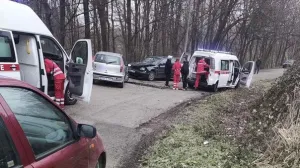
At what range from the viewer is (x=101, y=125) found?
8.31 metres

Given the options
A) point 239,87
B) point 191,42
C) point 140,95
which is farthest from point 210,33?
point 140,95

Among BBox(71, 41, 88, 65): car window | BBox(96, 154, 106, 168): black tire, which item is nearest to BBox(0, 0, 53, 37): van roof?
BBox(71, 41, 88, 65): car window

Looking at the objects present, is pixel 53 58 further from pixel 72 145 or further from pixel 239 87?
pixel 239 87

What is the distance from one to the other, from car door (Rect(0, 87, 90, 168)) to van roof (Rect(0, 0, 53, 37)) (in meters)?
5.15

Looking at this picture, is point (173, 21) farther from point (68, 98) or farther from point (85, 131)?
point (85, 131)

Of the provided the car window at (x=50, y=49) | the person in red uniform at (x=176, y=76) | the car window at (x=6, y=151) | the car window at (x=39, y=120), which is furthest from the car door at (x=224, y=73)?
the car window at (x=6, y=151)

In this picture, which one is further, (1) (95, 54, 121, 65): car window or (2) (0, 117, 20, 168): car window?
(1) (95, 54, 121, 65): car window

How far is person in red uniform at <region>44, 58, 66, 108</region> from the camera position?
8898mm

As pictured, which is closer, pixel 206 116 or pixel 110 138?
pixel 110 138

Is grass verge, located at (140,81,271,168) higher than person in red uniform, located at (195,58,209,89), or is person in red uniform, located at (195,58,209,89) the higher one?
person in red uniform, located at (195,58,209,89)

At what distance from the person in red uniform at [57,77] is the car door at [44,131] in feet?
19.2

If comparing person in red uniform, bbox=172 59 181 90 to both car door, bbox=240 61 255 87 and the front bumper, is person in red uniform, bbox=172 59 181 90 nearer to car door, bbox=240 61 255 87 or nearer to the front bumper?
the front bumper

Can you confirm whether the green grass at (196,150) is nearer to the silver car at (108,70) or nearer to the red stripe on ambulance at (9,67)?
the red stripe on ambulance at (9,67)

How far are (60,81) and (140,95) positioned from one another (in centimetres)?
508
